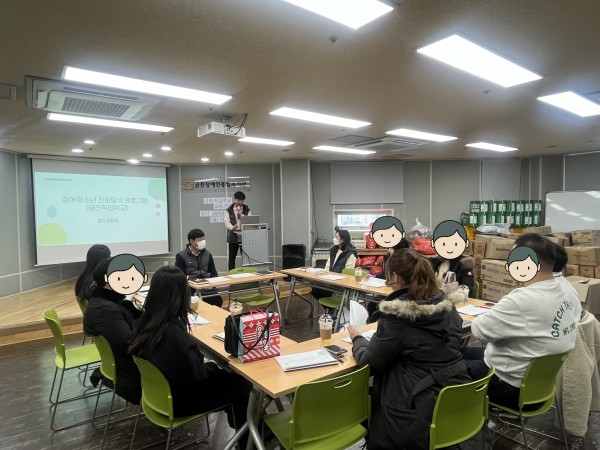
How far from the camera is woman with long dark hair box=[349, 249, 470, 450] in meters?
1.71

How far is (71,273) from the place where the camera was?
759cm

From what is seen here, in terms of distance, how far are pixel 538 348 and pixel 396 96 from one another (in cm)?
248

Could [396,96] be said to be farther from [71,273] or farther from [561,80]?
[71,273]

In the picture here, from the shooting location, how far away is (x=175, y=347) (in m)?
1.95

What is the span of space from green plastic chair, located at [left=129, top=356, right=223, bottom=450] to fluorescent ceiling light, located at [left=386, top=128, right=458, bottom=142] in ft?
14.1

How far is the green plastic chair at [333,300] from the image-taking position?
15.0ft

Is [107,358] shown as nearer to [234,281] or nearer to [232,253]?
[234,281]

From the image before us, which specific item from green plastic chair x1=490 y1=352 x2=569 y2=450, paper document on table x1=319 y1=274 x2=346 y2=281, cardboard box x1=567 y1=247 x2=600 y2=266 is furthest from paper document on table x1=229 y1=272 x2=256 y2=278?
cardboard box x1=567 y1=247 x2=600 y2=266

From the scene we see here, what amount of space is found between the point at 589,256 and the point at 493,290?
1.57 m

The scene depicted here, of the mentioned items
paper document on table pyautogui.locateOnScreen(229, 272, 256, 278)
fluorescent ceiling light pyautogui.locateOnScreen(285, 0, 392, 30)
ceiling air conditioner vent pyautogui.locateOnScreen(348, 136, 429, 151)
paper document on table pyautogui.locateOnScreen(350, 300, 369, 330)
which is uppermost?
fluorescent ceiling light pyautogui.locateOnScreen(285, 0, 392, 30)

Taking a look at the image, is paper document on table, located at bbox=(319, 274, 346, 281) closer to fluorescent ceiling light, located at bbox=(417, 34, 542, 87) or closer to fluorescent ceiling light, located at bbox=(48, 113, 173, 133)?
fluorescent ceiling light, located at bbox=(417, 34, 542, 87)

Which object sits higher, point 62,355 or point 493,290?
point 62,355

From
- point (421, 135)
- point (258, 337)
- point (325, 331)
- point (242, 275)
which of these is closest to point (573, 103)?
point (421, 135)

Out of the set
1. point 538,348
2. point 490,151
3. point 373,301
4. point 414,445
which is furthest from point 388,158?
point 414,445
